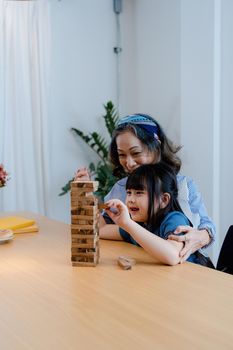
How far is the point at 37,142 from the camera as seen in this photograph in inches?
122

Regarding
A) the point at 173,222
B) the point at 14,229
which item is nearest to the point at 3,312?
the point at 173,222

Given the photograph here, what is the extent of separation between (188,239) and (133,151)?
21.5 inches

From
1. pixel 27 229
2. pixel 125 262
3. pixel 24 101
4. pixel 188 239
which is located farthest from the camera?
pixel 24 101

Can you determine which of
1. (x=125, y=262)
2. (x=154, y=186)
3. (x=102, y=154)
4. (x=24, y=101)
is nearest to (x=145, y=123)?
(x=154, y=186)

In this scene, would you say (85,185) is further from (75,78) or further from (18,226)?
(75,78)

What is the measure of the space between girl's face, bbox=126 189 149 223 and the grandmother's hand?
0.14m

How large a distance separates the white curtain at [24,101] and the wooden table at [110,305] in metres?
1.81

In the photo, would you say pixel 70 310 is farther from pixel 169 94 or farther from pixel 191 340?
pixel 169 94

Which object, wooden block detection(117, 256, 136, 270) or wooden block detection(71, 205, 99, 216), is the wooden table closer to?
wooden block detection(117, 256, 136, 270)

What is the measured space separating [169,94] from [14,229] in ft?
6.44

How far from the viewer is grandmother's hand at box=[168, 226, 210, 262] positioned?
1.24m

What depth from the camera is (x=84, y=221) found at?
1180 mm

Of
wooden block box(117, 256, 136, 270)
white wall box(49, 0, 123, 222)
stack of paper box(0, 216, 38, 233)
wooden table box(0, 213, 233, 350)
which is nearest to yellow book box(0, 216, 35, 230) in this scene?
stack of paper box(0, 216, 38, 233)

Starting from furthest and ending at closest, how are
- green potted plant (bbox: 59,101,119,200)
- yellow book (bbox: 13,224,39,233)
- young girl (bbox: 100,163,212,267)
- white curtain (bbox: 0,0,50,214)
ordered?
green potted plant (bbox: 59,101,119,200), white curtain (bbox: 0,0,50,214), yellow book (bbox: 13,224,39,233), young girl (bbox: 100,163,212,267)
